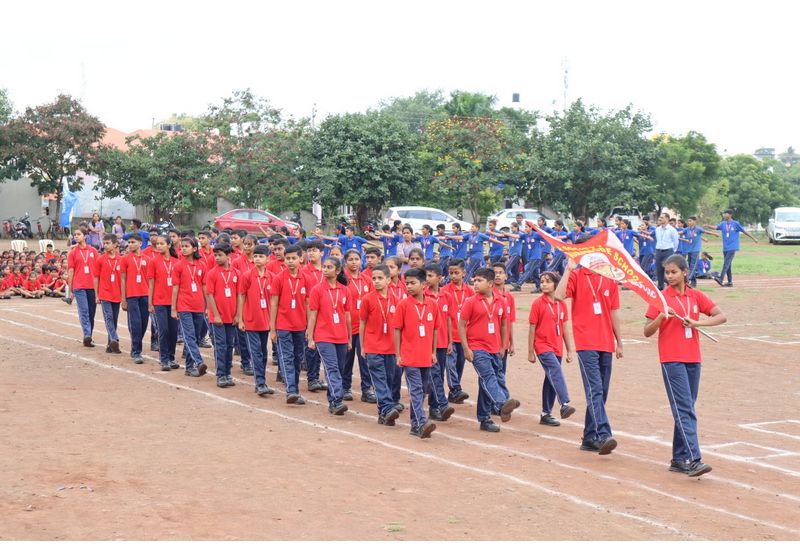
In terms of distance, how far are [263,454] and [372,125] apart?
111 ft

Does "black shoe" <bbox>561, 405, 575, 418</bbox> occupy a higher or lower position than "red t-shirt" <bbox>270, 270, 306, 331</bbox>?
lower

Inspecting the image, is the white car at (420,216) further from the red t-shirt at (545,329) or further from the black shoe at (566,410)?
the black shoe at (566,410)

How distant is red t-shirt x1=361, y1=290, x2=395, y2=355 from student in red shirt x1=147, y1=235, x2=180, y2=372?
14.6 feet

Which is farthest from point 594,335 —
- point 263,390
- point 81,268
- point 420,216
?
point 420,216

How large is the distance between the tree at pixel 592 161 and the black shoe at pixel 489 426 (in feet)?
109

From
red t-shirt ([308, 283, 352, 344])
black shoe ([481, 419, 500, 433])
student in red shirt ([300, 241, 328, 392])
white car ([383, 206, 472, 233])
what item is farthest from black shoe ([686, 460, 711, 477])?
white car ([383, 206, 472, 233])

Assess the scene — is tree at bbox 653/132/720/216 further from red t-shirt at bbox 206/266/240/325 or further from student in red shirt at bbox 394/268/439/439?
student in red shirt at bbox 394/268/439/439

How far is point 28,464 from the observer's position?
29.8ft

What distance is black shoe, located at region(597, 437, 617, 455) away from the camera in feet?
31.5

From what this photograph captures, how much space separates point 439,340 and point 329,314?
1289mm

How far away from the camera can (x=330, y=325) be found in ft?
38.0

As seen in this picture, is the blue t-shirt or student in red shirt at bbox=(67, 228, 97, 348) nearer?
student in red shirt at bbox=(67, 228, 97, 348)

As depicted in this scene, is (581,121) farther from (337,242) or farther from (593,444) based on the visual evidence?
→ (593,444)
